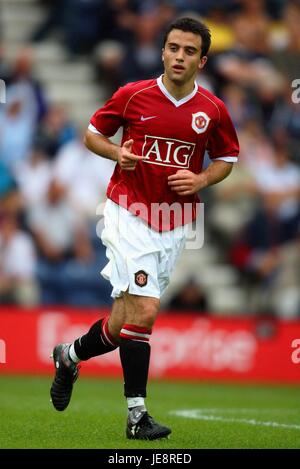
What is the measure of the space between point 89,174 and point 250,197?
86.4 inches

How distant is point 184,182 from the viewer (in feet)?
23.6

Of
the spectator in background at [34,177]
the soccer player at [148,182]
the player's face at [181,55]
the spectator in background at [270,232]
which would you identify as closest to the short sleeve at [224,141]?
the soccer player at [148,182]

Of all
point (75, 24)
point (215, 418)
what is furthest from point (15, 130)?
point (215, 418)

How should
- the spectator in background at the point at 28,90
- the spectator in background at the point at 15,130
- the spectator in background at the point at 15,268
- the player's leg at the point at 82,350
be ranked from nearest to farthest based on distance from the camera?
the player's leg at the point at 82,350 → the spectator in background at the point at 15,268 → the spectator in background at the point at 15,130 → the spectator in background at the point at 28,90

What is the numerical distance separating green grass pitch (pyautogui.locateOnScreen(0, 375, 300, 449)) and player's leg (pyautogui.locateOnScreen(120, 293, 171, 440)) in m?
0.23

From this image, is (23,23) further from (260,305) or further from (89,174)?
(260,305)

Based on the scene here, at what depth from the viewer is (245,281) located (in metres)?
14.8

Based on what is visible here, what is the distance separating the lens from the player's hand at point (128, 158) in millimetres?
7062

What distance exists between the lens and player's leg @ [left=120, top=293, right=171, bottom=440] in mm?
7059

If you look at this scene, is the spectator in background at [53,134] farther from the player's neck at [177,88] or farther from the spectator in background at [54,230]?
the player's neck at [177,88]

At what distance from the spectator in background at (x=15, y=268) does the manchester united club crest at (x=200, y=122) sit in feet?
23.3

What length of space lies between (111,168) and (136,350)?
774 cm

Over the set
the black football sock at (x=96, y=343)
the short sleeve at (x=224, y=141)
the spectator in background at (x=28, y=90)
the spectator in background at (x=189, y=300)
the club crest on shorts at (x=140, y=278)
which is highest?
the spectator in background at (x=28, y=90)

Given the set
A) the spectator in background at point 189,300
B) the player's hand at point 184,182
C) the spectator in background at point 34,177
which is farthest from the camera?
the spectator in background at point 34,177
